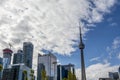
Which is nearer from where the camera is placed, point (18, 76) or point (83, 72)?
point (83, 72)

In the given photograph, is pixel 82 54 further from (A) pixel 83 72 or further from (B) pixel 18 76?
(B) pixel 18 76

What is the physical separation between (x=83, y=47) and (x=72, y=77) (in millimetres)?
43117

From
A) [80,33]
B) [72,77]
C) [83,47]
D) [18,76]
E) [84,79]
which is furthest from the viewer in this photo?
[18,76]

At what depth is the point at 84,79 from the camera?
144 meters

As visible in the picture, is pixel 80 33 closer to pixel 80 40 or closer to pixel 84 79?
pixel 80 40

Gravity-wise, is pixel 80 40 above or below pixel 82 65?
above

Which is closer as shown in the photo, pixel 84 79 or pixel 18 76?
pixel 84 79

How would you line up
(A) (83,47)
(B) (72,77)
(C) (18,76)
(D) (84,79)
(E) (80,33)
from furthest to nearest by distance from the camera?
(C) (18,76) → (E) (80,33) → (A) (83,47) → (D) (84,79) → (B) (72,77)

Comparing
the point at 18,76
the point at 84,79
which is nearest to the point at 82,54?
the point at 84,79

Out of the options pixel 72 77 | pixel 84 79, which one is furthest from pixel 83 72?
pixel 72 77

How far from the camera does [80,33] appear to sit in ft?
549

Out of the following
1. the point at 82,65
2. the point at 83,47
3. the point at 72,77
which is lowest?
the point at 72,77

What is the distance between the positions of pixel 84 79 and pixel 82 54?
18.0m

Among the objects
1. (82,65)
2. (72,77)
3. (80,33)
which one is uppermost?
(80,33)
